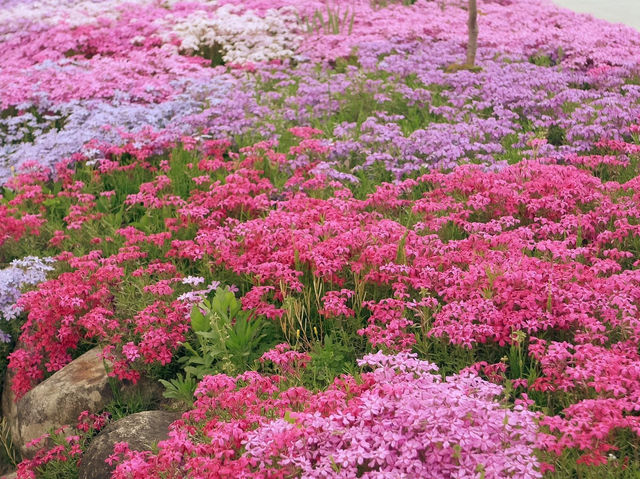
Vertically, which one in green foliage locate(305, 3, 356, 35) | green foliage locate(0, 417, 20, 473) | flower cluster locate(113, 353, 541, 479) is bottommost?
green foliage locate(0, 417, 20, 473)

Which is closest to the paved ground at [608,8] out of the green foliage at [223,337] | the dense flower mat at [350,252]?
the dense flower mat at [350,252]

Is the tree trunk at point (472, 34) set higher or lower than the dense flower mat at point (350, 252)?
higher

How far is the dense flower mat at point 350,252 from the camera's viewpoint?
357 cm

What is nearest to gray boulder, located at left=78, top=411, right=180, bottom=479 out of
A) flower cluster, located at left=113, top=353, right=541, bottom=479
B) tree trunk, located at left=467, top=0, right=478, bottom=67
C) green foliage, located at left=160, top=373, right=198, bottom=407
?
green foliage, located at left=160, top=373, right=198, bottom=407

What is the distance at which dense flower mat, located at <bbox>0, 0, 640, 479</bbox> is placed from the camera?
3.57m

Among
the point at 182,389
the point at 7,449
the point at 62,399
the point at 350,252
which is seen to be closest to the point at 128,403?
the point at 62,399

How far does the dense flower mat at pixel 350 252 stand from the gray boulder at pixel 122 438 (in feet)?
0.98

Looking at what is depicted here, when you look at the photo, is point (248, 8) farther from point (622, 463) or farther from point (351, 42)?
point (622, 463)

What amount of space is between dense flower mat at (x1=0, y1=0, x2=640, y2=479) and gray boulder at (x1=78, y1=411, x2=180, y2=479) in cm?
30

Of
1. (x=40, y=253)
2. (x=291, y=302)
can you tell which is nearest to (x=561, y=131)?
(x=291, y=302)

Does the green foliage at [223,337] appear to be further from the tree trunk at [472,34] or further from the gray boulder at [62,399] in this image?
the tree trunk at [472,34]

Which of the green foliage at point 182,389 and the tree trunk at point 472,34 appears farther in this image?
the tree trunk at point 472,34

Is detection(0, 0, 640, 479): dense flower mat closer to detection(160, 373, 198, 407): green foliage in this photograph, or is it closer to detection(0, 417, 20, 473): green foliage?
detection(160, 373, 198, 407): green foliage

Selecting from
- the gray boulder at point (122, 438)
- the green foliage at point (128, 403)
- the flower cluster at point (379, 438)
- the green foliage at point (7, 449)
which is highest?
the flower cluster at point (379, 438)
